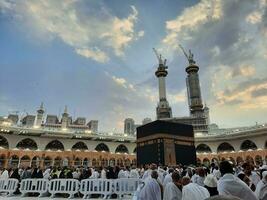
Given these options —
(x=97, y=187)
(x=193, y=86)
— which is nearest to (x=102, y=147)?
(x=97, y=187)

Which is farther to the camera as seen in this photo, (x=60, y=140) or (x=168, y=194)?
(x=60, y=140)

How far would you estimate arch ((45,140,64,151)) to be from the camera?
39656 mm

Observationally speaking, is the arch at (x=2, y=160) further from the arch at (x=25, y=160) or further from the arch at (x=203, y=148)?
the arch at (x=203, y=148)

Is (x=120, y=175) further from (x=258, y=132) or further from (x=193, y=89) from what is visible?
(x=193, y=89)

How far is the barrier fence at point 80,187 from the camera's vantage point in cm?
908

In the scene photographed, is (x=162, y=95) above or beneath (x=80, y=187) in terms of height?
above

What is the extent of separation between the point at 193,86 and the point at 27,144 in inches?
3088

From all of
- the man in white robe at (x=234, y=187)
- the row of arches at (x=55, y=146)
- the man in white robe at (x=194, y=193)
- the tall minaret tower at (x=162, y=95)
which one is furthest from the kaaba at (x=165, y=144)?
the tall minaret tower at (x=162, y=95)

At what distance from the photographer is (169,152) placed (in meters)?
26.6

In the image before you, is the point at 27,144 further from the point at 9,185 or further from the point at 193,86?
the point at 193,86

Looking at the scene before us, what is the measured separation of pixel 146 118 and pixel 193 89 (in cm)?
2638

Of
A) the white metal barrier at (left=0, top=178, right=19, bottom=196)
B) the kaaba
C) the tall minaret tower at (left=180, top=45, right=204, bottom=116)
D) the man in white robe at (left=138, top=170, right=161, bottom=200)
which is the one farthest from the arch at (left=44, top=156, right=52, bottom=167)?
the tall minaret tower at (left=180, top=45, right=204, bottom=116)

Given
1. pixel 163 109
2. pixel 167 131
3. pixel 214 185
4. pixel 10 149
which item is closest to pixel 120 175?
pixel 214 185

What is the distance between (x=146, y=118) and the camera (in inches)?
4333
